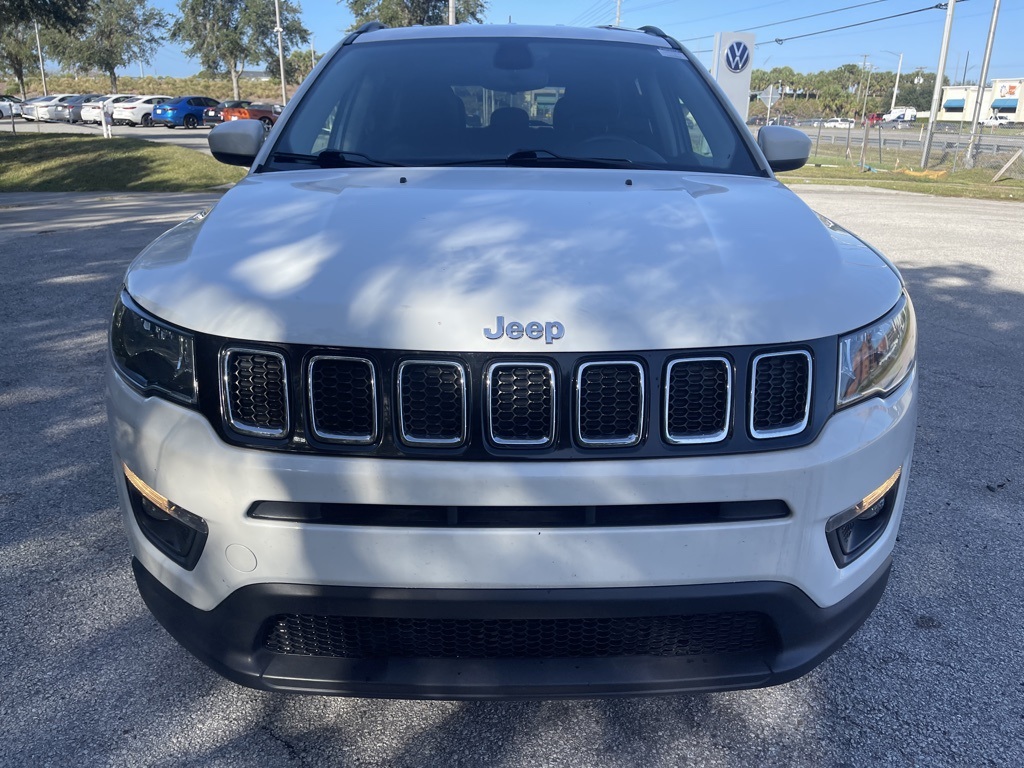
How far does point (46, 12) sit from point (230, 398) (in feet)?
82.5

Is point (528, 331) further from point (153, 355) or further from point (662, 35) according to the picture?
point (662, 35)

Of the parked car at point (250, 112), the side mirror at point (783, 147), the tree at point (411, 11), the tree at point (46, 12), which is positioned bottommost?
the parked car at point (250, 112)

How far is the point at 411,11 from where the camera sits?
4634cm

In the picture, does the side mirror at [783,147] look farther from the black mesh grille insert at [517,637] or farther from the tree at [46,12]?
the tree at [46,12]

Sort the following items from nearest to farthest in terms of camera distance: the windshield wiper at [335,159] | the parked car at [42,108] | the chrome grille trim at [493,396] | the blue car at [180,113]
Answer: the chrome grille trim at [493,396], the windshield wiper at [335,159], the blue car at [180,113], the parked car at [42,108]

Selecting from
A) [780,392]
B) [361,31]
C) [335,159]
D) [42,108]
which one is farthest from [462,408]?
[42,108]

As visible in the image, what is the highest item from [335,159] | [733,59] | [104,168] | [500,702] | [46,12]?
[46,12]

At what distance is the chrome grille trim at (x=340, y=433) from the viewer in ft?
5.75

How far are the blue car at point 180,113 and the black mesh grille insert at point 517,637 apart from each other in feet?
156

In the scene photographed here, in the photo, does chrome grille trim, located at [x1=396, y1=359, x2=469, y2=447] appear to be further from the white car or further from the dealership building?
the dealership building

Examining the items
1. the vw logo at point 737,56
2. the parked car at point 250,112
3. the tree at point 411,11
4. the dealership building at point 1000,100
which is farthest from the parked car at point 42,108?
the dealership building at point 1000,100

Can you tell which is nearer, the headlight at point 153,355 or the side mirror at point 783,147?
the headlight at point 153,355

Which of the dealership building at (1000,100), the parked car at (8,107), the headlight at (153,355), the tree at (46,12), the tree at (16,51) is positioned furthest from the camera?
the dealership building at (1000,100)

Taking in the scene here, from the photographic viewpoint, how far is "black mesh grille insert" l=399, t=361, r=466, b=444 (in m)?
1.75
